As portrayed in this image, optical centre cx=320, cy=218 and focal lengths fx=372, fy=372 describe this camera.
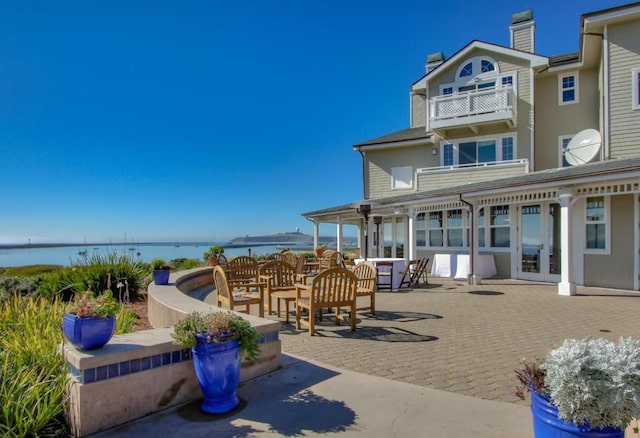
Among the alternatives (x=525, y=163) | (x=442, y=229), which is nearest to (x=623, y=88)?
(x=525, y=163)

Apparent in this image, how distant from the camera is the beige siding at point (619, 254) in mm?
10711

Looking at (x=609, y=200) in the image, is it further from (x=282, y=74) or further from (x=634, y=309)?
(x=282, y=74)

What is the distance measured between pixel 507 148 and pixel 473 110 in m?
2.18

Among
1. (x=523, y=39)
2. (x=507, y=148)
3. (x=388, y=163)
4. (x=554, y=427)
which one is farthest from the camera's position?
(x=388, y=163)

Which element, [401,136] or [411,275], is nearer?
[411,275]

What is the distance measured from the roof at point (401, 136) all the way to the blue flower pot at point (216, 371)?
16.0m

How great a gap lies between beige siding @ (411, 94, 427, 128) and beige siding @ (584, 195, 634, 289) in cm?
1104

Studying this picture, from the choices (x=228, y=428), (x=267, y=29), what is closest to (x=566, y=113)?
(x=267, y=29)

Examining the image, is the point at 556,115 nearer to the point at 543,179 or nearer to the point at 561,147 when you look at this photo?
the point at 561,147

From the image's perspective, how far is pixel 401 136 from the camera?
18828 millimetres

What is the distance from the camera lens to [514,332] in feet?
20.1

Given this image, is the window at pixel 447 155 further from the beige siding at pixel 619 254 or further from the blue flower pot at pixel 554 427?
the blue flower pot at pixel 554 427

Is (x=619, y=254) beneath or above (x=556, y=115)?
beneath

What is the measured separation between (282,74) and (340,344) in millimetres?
15514
